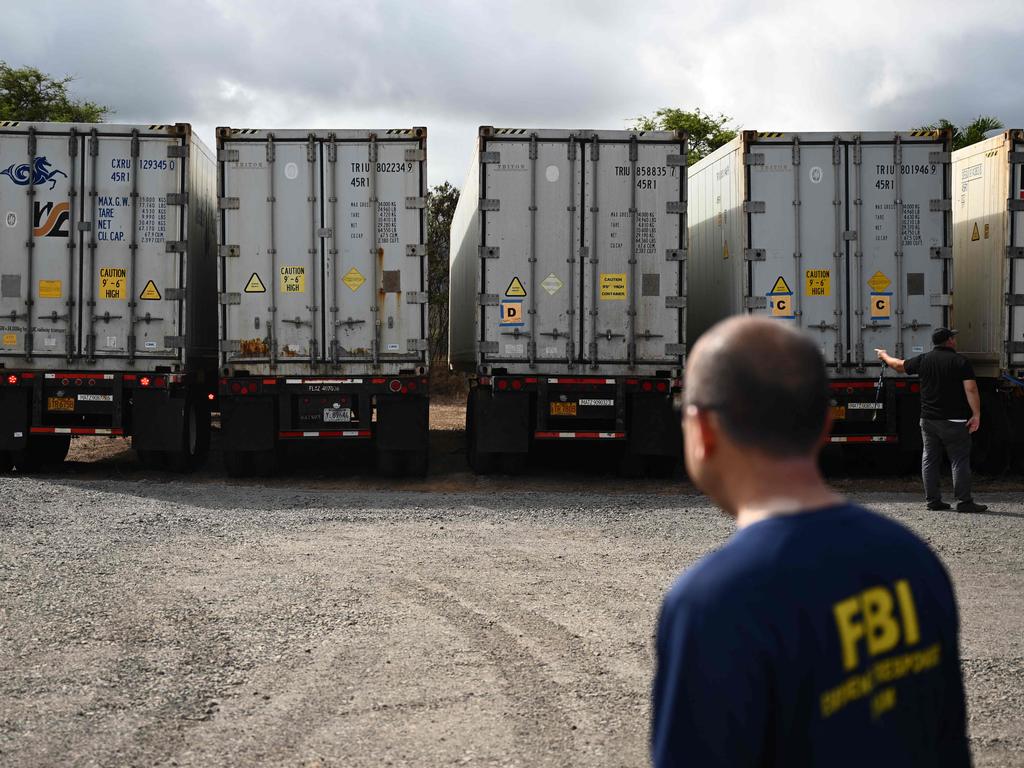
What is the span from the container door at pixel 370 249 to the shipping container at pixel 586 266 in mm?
918

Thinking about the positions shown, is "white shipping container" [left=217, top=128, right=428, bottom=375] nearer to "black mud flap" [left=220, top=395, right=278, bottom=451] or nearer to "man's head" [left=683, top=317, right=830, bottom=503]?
"black mud flap" [left=220, top=395, right=278, bottom=451]

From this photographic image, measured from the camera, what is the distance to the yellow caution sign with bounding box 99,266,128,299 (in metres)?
13.8

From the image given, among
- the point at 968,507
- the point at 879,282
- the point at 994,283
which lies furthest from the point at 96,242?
the point at 994,283

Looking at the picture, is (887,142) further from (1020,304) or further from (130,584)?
(130,584)

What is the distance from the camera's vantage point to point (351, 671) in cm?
540

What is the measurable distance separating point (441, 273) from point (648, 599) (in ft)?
93.4

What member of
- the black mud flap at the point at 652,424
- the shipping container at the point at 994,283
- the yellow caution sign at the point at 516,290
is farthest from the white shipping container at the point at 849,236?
the yellow caution sign at the point at 516,290

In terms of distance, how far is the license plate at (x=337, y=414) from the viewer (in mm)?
13469

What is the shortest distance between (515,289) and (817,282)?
3.73 meters

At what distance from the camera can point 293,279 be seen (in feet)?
44.7

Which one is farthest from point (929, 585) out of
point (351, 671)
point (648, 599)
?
point (648, 599)

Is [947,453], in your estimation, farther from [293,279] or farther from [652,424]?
[293,279]

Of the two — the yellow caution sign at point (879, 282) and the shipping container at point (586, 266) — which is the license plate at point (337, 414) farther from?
the yellow caution sign at point (879, 282)

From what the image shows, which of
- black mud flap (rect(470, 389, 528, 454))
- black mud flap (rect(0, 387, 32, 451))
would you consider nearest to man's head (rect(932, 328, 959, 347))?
black mud flap (rect(470, 389, 528, 454))
